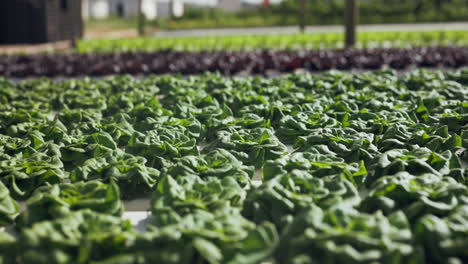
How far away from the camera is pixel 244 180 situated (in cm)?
342

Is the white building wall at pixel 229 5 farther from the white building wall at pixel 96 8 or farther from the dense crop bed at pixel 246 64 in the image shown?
the dense crop bed at pixel 246 64

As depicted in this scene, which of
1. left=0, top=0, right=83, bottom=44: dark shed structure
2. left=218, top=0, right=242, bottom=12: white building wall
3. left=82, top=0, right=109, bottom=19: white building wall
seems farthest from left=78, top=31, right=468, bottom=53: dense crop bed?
left=218, top=0, right=242, bottom=12: white building wall

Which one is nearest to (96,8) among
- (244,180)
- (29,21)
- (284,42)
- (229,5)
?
(229,5)

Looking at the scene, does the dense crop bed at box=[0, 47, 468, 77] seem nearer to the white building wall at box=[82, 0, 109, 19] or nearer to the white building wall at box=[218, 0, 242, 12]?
the white building wall at box=[82, 0, 109, 19]

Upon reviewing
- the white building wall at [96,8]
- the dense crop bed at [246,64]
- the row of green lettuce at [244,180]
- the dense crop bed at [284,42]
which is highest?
the white building wall at [96,8]

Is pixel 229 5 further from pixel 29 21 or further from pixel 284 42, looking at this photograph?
pixel 284 42

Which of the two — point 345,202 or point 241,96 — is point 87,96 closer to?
point 241,96

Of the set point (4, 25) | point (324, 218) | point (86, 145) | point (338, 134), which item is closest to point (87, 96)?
point (86, 145)

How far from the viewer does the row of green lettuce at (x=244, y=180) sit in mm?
2363

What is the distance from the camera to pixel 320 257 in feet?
7.54

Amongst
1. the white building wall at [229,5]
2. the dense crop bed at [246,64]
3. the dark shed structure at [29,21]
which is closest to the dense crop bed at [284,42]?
the dense crop bed at [246,64]

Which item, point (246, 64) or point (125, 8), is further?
point (125, 8)

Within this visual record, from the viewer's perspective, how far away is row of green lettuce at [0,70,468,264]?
Result: 7.75 ft

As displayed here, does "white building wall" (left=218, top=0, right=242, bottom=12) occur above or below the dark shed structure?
above
